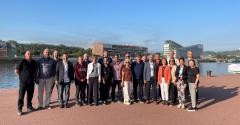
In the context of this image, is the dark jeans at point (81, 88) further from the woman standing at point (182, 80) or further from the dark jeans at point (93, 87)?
the woman standing at point (182, 80)

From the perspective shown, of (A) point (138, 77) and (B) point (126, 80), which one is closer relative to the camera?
(B) point (126, 80)

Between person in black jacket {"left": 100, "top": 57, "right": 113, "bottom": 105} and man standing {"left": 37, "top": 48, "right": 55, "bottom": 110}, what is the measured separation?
5.83ft

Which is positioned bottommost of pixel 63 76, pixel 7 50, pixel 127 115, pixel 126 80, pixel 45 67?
pixel 127 115

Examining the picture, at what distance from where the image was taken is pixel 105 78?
939 cm

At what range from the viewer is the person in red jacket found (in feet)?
29.7

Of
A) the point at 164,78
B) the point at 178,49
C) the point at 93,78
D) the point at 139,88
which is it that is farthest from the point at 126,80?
the point at 178,49

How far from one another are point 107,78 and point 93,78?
1.92ft

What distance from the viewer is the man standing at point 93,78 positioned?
29.6 feet

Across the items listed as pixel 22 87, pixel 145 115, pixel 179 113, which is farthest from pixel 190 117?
pixel 22 87

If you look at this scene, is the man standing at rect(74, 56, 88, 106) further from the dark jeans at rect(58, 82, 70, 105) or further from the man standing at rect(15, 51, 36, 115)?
the man standing at rect(15, 51, 36, 115)

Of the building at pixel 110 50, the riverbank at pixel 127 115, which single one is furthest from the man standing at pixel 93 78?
the building at pixel 110 50

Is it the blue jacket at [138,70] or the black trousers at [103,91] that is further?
the blue jacket at [138,70]

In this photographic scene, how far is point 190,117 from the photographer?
24.3ft

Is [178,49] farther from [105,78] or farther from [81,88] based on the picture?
[81,88]
